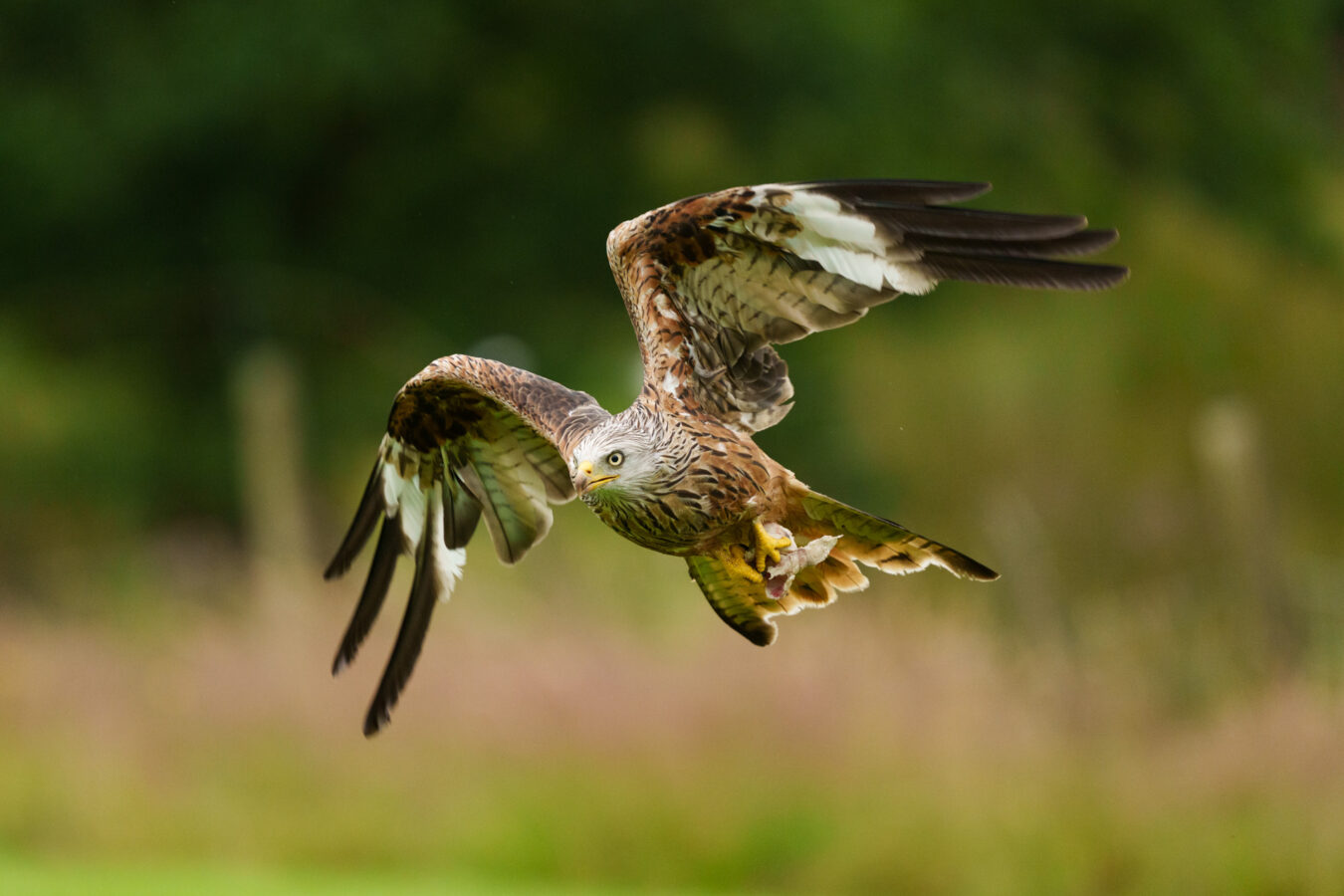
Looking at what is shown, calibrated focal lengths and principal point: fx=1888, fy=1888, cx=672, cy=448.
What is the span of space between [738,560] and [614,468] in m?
0.45

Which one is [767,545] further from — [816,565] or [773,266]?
[773,266]

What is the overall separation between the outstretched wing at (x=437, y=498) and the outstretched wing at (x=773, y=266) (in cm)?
82

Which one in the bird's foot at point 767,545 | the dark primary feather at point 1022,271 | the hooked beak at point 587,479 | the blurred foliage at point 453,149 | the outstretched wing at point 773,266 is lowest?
the bird's foot at point 767,545

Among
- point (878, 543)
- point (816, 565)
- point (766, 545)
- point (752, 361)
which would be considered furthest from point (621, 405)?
point (766, 545)

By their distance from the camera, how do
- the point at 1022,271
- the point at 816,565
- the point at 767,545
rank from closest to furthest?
the point at 1022,271
the point at 767,545
the point at 816,565

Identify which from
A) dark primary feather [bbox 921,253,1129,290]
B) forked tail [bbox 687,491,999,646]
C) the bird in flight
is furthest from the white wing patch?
dark primary feather [bbox 921,253,1129,290]

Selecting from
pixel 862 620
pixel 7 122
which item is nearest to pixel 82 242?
pixel 7 122

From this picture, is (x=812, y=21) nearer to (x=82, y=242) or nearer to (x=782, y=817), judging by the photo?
(x=82, y=242)

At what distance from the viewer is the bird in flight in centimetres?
413

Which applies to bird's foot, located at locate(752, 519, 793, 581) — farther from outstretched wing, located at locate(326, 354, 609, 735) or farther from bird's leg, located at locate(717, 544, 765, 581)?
outstretched wing, located at locate(326, 354, 609, 735)

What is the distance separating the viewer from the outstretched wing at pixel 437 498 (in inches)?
211

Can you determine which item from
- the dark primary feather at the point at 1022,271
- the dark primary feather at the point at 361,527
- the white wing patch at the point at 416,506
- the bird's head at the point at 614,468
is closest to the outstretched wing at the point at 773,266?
the dark primary feather at the point at 1022,271

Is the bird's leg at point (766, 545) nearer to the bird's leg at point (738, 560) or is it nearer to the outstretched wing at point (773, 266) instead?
the bird's leg at point (738, 560)

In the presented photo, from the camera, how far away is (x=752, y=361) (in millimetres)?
4621
